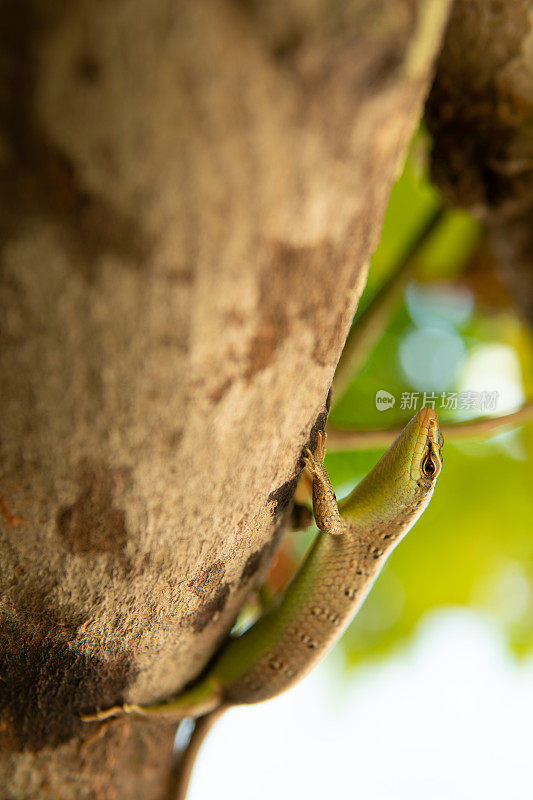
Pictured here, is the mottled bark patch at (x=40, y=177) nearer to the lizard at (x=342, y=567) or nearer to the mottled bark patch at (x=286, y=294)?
the mottled bark patch at (x=286, y=294)

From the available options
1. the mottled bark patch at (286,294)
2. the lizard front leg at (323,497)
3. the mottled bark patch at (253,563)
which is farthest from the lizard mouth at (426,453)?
the mottled bark patch at (286,294)

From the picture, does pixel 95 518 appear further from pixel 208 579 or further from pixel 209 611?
pixel 209 611

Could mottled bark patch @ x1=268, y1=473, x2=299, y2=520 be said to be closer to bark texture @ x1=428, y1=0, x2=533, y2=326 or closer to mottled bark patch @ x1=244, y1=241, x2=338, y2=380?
mottled bark patch @ x1=244, y1=241, x2=338, y2=380

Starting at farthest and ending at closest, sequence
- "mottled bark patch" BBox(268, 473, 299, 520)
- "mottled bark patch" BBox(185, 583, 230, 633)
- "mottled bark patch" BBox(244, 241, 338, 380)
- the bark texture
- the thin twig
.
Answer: the thin twig < the bark texture < "mottled bark patch" BBox(185, 583, 230, 633) < "mottled bark patch" BBox(268, 473, 299, 520) < "mottled bark patch" BBox(244, 241, 338, 380)

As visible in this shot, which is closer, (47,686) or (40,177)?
(40,177)

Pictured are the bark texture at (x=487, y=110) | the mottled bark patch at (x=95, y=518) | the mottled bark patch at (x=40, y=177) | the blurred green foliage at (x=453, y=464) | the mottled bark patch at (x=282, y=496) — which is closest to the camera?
A: the mottled bark patch at (x=40, y=177)

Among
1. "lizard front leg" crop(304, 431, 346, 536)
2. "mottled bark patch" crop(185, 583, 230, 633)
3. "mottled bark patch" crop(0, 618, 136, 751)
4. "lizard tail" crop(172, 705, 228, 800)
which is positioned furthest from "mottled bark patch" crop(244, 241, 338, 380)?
"lizard tail" crop(172, 705, 228, 800)

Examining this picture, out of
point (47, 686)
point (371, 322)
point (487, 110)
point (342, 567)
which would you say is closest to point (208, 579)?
point (47, 686)
